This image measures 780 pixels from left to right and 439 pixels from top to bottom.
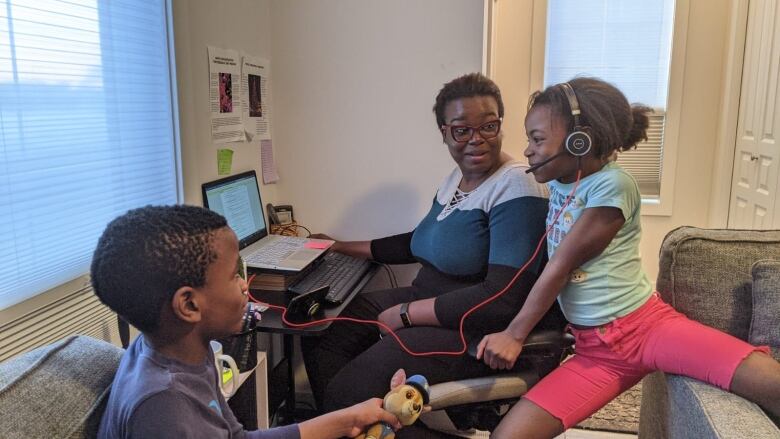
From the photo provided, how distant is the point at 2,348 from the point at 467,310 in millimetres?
1054

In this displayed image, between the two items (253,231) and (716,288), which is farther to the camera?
(253,231)

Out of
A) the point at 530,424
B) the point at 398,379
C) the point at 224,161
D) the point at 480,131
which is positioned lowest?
the point at 530,424

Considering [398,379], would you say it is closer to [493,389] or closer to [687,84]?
[493,389]

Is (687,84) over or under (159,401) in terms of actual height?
over

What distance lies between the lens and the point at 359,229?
2441 millimetres

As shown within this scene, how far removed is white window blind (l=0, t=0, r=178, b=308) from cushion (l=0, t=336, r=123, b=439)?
341 mm

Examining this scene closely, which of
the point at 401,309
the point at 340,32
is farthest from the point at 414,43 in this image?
the point at 401,309

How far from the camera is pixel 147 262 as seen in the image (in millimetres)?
850

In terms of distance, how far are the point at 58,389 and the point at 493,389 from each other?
37.3 inches

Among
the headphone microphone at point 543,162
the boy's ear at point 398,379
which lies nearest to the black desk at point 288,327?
the boy's ear at point 398,379

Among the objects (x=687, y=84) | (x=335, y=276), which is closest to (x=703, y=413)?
(x=335, y=276)

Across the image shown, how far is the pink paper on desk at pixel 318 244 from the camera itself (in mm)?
2141

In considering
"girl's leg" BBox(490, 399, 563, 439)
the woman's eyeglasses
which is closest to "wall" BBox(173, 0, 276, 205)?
the woman's eyeglasses

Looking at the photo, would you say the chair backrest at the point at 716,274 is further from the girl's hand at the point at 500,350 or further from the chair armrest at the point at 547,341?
the girl's hand at the point at 500,350
